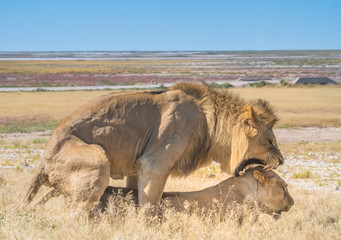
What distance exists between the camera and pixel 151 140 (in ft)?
23.4

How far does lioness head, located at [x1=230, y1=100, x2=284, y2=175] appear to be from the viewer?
7.38 meters

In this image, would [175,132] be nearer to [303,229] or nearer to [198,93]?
[198,93]

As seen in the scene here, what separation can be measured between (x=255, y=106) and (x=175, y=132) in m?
1.28

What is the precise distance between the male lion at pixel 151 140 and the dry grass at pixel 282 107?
68.3 ft

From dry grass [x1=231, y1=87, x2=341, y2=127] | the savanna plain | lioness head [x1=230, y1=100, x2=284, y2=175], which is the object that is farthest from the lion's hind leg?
dry grass [x1=231, y1=87, x2=341, y2=127]

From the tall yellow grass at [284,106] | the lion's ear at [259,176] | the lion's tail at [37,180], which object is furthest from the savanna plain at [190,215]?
the tall yellow grass at [284,106]

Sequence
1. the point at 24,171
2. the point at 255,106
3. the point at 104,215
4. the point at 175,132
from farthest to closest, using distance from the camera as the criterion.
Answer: the point at 24,171
the point at 255,106
the point at 175,132
the point at 104,215

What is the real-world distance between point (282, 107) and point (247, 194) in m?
30.0

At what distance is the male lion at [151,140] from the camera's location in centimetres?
676

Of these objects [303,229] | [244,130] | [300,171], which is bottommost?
[300,171]

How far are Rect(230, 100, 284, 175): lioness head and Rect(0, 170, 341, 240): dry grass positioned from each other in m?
0.74

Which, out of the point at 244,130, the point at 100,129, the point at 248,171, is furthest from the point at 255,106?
the point at 100,129

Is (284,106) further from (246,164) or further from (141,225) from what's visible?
(141,225)

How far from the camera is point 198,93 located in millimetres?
7672
